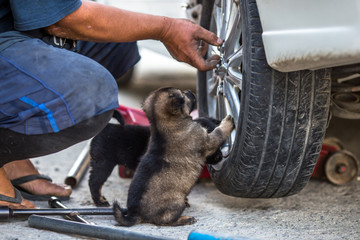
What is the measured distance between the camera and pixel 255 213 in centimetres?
268

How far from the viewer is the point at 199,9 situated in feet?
10.9

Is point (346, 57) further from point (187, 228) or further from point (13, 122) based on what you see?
point (13, 122)

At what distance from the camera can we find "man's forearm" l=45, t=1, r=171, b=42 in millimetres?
2318

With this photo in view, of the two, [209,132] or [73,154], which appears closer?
[209,132]

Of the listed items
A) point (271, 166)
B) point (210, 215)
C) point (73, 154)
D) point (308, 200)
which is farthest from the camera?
point (73, 154)

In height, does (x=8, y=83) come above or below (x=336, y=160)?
above

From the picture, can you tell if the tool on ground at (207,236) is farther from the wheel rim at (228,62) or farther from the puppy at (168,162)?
the wheel rim at (228,62)

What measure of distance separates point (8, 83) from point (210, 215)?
124 centimetres

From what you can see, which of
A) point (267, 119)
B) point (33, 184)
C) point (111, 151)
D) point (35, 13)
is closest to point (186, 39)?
point (267, 119)

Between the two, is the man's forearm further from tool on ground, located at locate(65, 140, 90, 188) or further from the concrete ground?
tool on ground, located at locate(65, 140, 90, 188)

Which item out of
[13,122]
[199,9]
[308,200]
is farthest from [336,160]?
[13,122]

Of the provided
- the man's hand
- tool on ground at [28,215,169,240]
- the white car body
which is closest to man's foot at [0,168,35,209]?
tool on ground at [28,215,169,240]

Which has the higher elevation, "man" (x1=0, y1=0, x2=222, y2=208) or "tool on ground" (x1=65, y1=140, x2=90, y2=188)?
"man" (x1=0, y1=0, x2=222, y2=208)

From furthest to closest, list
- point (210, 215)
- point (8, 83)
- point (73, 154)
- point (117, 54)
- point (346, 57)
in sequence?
point (73, 154)
point (117, 54)
point (210, 215)
point (8, 83)
point (346, 57)
